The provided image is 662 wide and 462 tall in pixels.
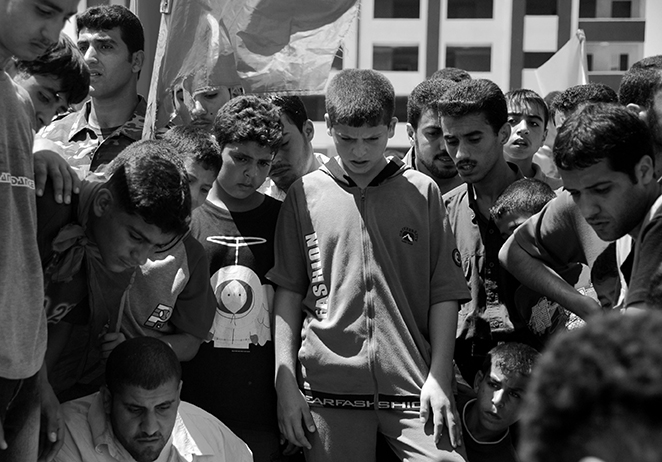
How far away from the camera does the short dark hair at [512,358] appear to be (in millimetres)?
3695

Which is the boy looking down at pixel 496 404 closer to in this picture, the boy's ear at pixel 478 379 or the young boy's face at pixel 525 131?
the boy's ear at pixel 478 379

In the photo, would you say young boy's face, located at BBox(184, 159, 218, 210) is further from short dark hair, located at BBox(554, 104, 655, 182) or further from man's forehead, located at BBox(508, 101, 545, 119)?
man's forehead, located at BBox(508, 101, 545, 119)

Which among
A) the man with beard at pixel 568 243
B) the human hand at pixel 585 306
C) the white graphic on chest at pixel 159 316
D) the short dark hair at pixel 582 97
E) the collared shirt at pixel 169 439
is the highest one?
the short dark hair at pixel 582 97

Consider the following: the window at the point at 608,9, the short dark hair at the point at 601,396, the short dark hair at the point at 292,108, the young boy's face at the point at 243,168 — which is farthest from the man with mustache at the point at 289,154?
the window at the point at 608,9

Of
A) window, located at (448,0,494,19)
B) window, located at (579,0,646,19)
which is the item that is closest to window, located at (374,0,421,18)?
window, located at (448,0,494,19)

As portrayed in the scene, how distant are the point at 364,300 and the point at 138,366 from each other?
3.07 feet

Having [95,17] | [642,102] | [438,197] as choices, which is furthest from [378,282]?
[95,17]

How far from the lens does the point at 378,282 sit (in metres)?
3.58

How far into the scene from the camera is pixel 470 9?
36.4 meters

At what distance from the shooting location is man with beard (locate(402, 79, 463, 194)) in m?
4.53

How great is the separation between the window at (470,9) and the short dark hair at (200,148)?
33.8 meters

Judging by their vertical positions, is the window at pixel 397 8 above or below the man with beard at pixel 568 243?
above

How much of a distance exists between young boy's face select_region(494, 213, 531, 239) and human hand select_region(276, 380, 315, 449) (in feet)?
3.86

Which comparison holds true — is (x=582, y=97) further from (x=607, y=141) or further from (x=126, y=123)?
(x=126, y=123)
